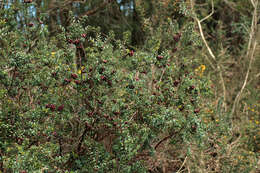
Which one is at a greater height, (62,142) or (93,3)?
(93,3)

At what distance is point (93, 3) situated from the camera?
4914 mm

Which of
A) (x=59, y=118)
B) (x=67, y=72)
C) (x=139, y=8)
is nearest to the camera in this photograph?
(x=67, y=72)

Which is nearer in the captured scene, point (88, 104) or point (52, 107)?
point (52, 107)

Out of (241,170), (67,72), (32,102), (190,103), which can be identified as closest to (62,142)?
(32,102)

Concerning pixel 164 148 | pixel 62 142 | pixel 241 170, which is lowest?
pixel 241 170

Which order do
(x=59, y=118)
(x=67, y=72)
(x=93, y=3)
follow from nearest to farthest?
(x=67, y=72)
(x=59, y=118)
(x=93, y=3)

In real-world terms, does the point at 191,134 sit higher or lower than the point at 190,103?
lower

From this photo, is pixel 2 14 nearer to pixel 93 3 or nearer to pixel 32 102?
pixel 32 102

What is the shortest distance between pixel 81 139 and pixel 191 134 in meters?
0.88

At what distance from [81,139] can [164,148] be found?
84 centimetres

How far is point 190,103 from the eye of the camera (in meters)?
2.46

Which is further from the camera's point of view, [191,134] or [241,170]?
[241,170]

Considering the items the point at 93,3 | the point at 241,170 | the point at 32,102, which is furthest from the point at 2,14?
the point at 241,170

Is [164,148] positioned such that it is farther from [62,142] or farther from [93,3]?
[93,3]
